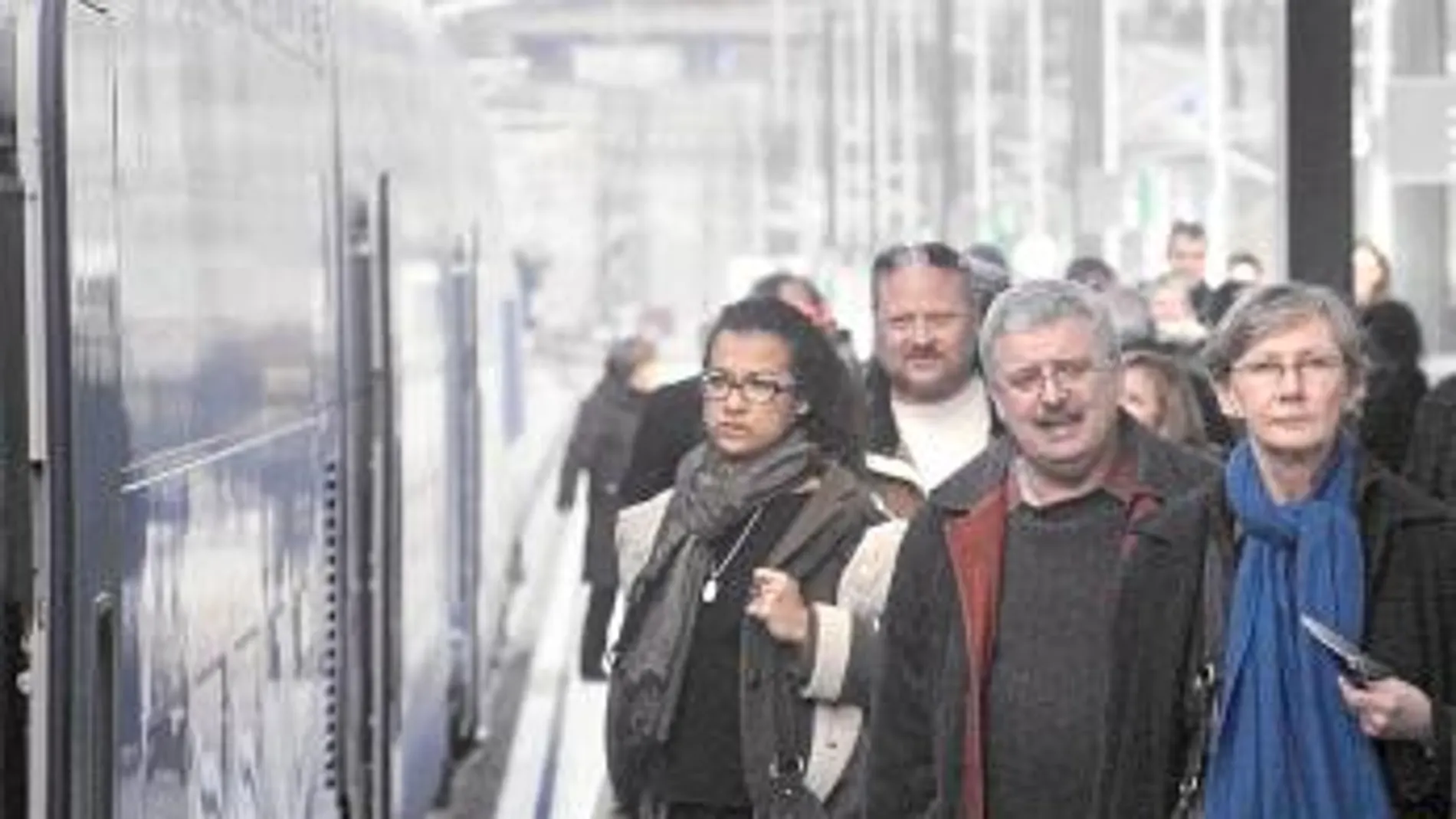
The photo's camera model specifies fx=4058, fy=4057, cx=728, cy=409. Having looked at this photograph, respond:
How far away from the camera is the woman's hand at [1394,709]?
5.51 meters

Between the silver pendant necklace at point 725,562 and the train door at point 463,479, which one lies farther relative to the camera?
the train door at point 463,479

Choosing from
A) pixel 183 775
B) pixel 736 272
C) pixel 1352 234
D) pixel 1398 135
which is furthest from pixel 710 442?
pixel 736 272

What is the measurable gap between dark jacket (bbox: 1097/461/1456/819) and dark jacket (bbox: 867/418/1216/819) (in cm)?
32

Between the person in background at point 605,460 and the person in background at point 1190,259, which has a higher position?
the person in background at point 1190,259

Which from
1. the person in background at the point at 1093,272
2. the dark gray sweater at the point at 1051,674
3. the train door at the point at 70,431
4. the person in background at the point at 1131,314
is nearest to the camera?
the train door at the point at 70,431

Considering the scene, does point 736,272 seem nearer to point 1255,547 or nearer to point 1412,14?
point 1412,14

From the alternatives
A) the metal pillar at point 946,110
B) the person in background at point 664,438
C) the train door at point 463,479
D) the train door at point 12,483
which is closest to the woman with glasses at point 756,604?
the train door at point 12,483

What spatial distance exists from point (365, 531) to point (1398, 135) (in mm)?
6405

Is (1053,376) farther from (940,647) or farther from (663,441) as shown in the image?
(663,441)

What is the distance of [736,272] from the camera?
4106cm

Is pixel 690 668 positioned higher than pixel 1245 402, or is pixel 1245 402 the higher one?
pixel 1245 402

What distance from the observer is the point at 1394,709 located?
5.51 metres

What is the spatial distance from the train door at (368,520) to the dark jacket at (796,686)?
54.6 inches

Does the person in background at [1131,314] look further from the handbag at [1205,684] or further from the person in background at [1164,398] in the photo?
the handbag at [1205,684]
